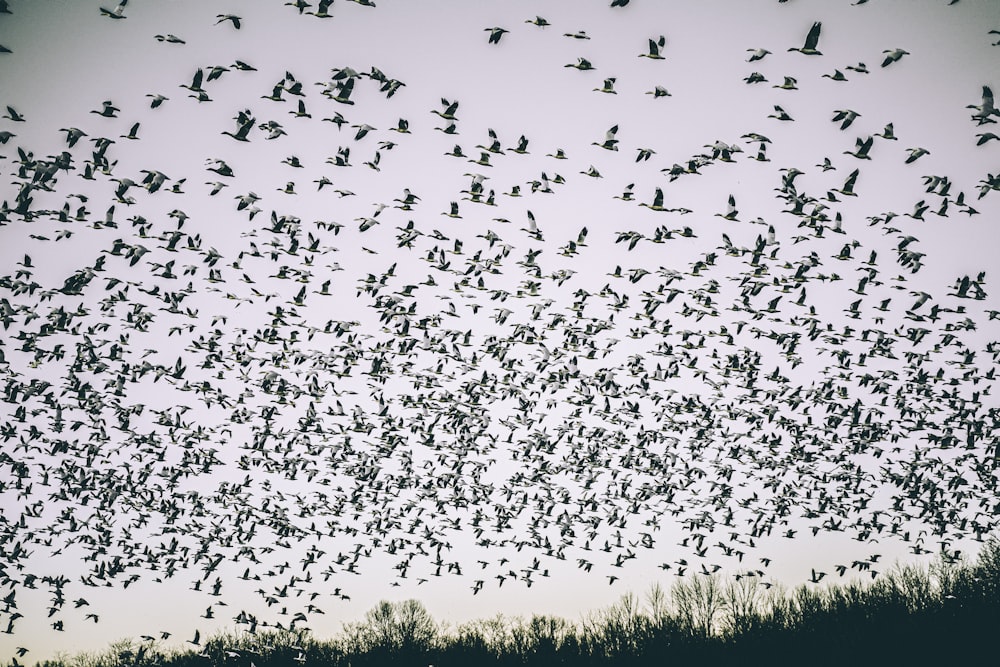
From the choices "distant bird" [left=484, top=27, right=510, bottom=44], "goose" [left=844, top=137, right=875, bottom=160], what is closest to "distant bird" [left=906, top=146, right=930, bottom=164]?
"goose" [left=844, top=137, right=875, bottom=160]

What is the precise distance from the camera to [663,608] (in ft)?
180

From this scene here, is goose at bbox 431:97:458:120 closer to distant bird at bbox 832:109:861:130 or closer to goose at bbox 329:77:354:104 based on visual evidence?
goose at bbox 329:77:354:104

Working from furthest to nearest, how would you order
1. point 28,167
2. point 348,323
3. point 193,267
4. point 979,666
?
point 979,666
point 348,323
point 193,267
point 28,167

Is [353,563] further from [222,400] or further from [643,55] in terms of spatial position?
[643,55]

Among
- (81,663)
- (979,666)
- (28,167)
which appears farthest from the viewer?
(81,663)

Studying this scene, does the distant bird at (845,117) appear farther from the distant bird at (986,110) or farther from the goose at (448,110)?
the goose at (448,110)

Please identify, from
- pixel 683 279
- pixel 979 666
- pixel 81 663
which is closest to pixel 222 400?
pixel 683 279

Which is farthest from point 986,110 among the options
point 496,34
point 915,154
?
point 496,34

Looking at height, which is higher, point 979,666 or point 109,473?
point 109,473

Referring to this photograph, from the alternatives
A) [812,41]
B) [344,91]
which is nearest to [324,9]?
[344,91]

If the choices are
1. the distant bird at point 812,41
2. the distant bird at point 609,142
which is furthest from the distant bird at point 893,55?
the distant bird at point 609,142

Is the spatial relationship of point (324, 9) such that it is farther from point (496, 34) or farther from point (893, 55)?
point (893, 55)

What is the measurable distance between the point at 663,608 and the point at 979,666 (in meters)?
21.6

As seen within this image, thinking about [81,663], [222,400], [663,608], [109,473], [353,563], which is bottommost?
[81,663]
